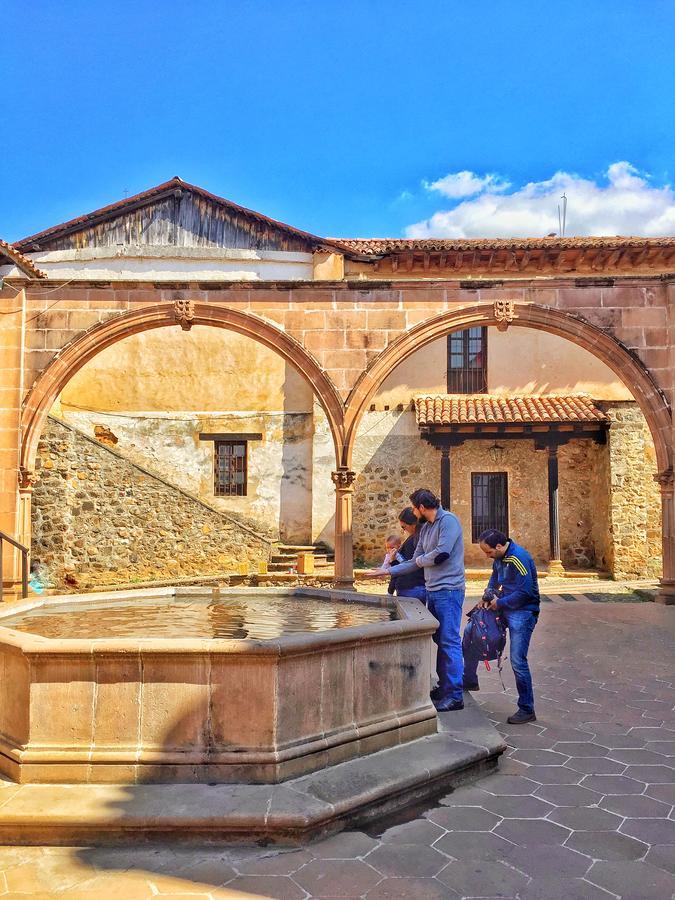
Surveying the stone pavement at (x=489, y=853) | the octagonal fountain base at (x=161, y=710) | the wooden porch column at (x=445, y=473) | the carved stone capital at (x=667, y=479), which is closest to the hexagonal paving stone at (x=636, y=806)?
the stone pavement at (x=489, y=853)

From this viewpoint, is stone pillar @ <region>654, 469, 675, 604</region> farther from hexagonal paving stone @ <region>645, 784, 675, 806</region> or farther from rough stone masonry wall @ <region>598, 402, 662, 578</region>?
hexagonal paving stone @ <region>645, 784, 675, 806</region>

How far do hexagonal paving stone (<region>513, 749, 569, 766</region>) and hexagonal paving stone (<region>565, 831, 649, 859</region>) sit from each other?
950mm

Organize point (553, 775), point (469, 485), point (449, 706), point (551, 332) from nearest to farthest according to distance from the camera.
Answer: point (553, 775), point (449, 706), point (551, 332), point (469, 485)

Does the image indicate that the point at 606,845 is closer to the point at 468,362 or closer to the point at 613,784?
the point at 613,784

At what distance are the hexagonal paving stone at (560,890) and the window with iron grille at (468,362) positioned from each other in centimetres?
1533

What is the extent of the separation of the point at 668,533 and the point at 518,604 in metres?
7.43

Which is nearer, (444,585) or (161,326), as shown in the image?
(444,585)

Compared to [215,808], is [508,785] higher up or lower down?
lower down

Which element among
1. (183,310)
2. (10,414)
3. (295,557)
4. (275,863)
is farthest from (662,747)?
(295,557)

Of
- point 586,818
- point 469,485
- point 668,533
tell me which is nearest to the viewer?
point 586,818

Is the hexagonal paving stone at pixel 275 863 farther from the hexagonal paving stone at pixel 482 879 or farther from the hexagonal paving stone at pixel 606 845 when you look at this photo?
the hexagonal paving stone at pixel 606 845

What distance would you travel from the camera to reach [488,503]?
16.9 meters

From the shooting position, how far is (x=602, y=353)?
1153 centimetres

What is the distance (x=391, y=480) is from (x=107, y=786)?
13604mm
